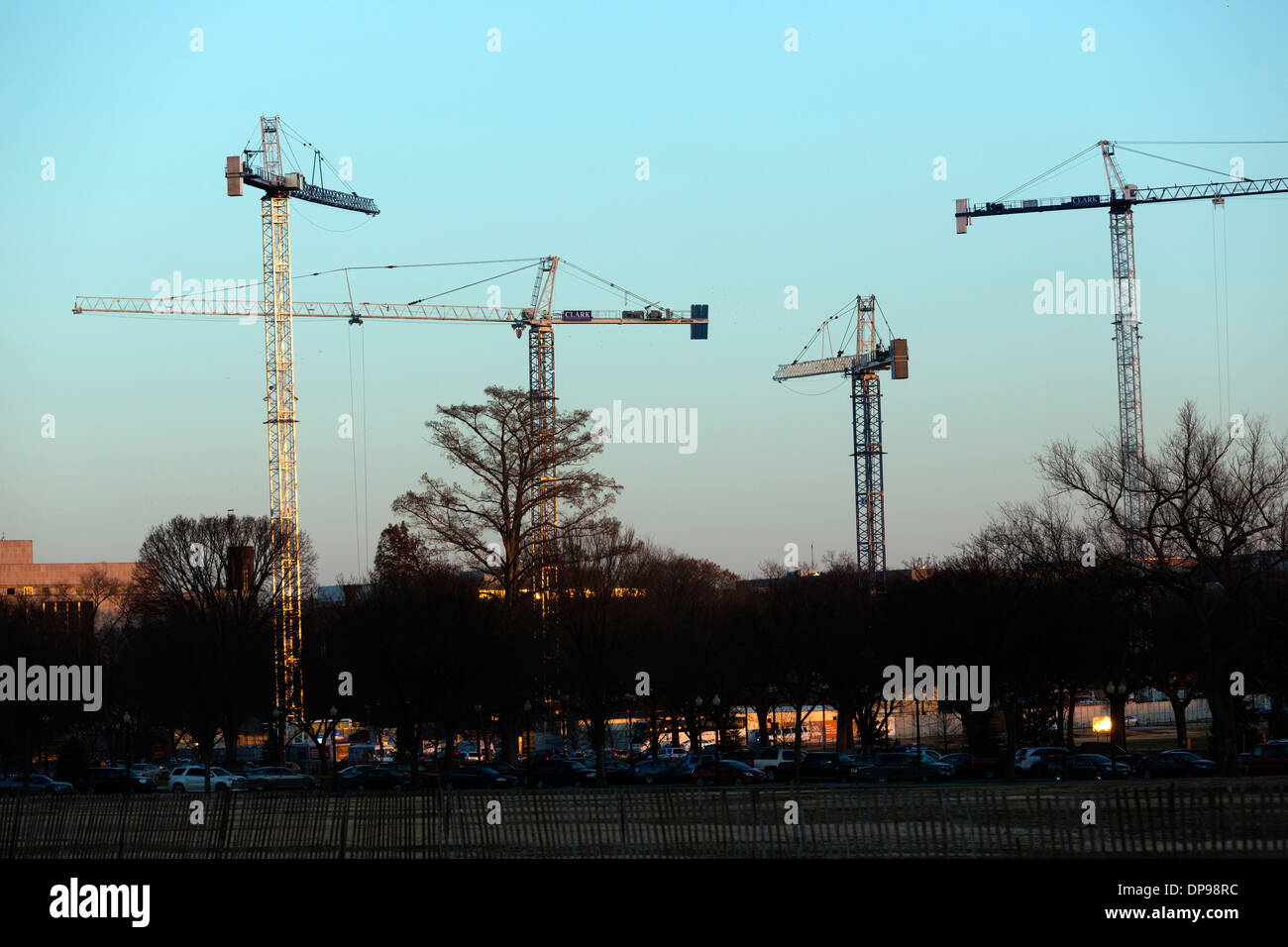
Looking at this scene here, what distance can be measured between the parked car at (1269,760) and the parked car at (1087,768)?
411 centimetres

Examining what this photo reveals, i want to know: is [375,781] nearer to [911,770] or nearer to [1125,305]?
[911,770]

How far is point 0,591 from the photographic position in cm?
15825

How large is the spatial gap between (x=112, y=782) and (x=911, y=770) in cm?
3244

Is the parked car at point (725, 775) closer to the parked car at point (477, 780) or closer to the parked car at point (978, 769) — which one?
the parked car at point (477, 780)

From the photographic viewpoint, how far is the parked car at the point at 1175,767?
49.7 metres

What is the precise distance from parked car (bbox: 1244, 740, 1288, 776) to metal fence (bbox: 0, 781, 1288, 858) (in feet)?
76.8

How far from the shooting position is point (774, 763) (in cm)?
5612

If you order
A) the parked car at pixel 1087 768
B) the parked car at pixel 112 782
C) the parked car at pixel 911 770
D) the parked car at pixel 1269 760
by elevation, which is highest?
the parked car at pixel 1269 760

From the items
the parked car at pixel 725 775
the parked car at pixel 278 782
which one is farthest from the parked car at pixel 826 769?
the parked car at pixel 278 782

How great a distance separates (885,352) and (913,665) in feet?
337

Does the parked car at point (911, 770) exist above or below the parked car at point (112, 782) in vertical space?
above
